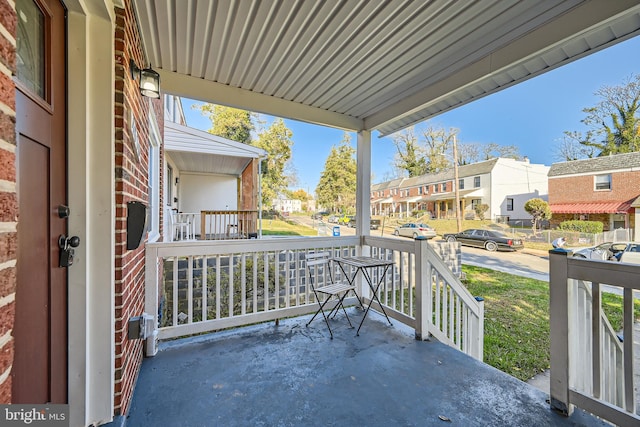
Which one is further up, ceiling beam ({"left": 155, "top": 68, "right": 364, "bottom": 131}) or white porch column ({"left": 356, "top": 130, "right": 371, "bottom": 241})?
ceiling beam ({"left": 155, "top": 68, "right": 364, "bottom": 131})

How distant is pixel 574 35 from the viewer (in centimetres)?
A: 198

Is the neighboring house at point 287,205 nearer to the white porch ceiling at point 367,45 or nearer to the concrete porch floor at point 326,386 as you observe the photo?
the white porch ceiling at point 367,45

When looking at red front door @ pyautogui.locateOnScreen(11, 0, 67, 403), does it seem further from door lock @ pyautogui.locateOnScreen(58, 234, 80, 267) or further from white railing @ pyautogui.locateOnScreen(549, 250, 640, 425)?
white railing @ pyautogui.locateOnScreen(549, 250, 640, 425)

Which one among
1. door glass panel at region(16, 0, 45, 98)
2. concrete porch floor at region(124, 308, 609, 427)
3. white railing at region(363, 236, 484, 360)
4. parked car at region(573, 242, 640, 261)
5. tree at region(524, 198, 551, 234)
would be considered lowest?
concrete porch floor at region(124, 308, 609, 427)

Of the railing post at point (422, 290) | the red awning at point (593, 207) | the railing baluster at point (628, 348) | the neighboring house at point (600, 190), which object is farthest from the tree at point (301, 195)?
the railing baluster at point (628, 348)

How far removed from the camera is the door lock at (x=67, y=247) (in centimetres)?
135

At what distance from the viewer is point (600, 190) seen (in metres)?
4.36

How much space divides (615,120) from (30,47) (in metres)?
7.33

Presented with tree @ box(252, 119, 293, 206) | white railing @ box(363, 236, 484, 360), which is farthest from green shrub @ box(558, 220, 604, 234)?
tree @ box(252, 119, 293, 206)

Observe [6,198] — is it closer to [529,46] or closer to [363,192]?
[529,46]

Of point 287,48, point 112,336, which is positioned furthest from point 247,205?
point 112,336

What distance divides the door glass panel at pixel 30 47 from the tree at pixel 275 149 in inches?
602

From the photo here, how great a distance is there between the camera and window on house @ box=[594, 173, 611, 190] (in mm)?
4278

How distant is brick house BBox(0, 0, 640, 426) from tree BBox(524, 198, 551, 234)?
20.7ft
